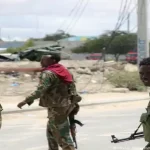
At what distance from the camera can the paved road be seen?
7855mm

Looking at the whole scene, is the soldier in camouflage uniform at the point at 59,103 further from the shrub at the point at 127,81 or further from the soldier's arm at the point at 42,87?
the shrub at the point at 127,81

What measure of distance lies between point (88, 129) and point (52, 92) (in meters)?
3.54

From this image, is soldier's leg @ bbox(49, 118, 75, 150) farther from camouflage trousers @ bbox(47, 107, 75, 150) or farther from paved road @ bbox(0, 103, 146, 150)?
paved road @ bbox(0, 103, 146, 150)

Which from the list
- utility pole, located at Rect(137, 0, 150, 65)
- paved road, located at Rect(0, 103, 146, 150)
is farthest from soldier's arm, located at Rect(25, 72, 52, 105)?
utility pole, located at Rect(137, 0, 150, 65)

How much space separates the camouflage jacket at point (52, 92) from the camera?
6.20m

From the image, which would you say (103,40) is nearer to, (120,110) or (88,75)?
(88,75)

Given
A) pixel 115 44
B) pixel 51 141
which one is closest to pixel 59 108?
pixel 51 141

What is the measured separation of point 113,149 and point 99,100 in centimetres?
908

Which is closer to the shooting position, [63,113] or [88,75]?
[63,113]

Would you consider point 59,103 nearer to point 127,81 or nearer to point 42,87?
point 42,87

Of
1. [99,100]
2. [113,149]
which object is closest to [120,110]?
[99,100]

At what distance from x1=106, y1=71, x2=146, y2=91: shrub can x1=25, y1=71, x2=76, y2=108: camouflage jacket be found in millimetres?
14130

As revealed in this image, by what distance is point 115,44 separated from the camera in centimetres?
7488

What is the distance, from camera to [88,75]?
24516 mm
